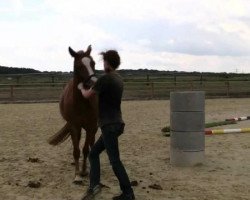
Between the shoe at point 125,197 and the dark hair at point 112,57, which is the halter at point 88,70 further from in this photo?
the shoe at point 125,197

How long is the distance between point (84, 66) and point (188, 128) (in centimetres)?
234

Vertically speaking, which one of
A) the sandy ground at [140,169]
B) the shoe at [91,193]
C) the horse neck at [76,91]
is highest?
the horse neck at [76,91]

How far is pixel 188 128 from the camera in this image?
7.95m

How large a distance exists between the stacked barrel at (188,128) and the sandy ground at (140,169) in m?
0.22

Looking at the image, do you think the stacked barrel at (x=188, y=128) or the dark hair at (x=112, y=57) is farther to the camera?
the stacked barrel at (x=188, y=128)

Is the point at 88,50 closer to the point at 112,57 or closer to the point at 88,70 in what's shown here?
the point at 88,70

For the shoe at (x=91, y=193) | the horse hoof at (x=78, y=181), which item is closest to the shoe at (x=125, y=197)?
the shoe at (x=91, y=193)

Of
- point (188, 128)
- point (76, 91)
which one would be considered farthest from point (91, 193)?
point (188, 128)

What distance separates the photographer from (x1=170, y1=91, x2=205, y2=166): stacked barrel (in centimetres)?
791

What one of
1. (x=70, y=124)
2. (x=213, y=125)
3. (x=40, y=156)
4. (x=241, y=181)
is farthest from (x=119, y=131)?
(x=213, y=125)

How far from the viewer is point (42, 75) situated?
115 feet

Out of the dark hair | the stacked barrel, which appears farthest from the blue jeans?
the stacked barrel

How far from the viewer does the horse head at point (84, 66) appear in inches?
252

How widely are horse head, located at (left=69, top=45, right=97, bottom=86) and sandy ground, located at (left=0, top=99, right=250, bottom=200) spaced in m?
1.48
